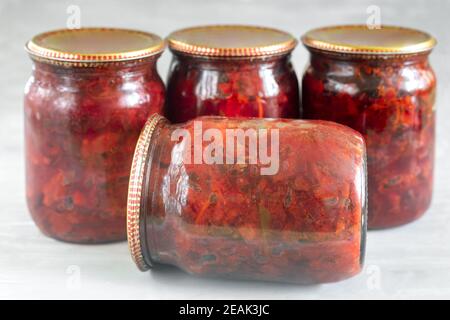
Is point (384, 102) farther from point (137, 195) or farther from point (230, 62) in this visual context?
point (137, 195)

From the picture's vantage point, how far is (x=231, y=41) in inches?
84.8

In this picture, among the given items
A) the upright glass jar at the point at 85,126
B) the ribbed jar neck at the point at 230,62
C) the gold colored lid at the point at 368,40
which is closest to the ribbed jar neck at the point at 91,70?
the upright glass jar at the point at 85,126

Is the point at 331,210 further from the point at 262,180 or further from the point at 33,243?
the point at 33,243

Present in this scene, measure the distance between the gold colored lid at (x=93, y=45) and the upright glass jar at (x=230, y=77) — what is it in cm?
9

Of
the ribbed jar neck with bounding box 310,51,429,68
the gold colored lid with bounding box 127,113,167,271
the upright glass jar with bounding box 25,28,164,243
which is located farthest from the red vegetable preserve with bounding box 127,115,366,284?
the ribbed jar neck with bounding box 310,51,429,68

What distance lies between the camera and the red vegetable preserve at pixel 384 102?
2.11 m

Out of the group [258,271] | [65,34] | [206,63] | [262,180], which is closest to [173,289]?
[258,271]

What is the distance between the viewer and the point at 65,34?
216 centimetres

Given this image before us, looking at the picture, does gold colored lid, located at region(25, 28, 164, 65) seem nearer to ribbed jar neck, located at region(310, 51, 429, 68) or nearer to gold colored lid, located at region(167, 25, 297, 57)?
gold colored lid, located at region(167, 25, 297, 57)

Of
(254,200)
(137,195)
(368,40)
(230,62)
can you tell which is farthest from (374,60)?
(137,195)

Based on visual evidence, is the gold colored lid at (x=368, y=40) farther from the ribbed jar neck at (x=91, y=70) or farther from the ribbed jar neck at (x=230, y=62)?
the ribbed jar neck at (x=91, y=70)

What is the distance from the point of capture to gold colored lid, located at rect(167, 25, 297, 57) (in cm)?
208

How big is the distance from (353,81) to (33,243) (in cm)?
79

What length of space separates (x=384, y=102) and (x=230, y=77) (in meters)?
0.35
